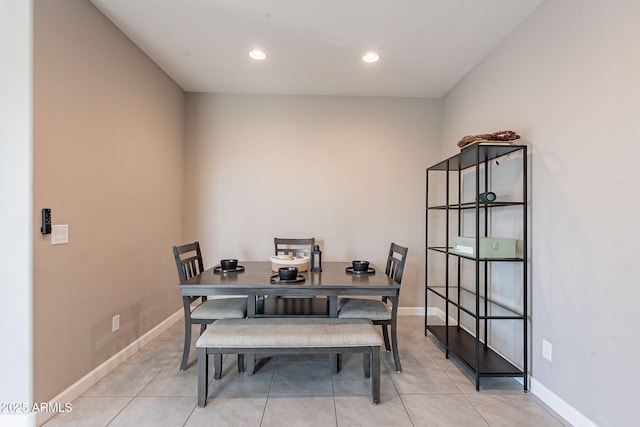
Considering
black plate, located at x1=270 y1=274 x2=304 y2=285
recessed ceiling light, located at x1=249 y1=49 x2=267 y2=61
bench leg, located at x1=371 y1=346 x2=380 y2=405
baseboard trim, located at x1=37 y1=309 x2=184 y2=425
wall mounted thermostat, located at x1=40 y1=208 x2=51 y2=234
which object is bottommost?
baseboard trim, located at x1=37 y1=309 x2=184 y2=425

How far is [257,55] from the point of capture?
9.28 feet

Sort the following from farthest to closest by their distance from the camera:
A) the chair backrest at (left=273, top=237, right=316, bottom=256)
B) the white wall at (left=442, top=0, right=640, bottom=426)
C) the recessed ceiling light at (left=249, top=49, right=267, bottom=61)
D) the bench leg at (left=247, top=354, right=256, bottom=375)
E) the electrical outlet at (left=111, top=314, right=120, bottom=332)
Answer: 1. the chair backrest at (left=273, top=237, right=316, bottom=256)
2. the recessed ceiling light at (left=249, top=49, right=267, bottom=61)
3. the electrical outlet at (left=111, top=314, right=120, bottom=332)
4. the bench leg at (left=247, top=354, right=256, bottom=375)
5. the white wall at (left=442, top=0, right=640, bottom=426)

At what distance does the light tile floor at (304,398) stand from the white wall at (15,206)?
422mm

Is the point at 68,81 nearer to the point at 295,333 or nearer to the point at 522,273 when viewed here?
the point at 295,333

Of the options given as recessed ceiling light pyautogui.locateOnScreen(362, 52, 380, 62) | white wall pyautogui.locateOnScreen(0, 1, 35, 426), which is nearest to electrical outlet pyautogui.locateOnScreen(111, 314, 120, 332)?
white wall pyautogui.locateOnScreen(0, 1, 35, 426)

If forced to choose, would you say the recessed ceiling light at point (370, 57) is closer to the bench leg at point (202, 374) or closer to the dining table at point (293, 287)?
the dining table at point (293, 287)

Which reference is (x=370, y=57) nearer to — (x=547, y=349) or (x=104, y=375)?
(x=547, y=349)

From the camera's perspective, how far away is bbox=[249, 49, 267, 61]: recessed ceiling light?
2.76m

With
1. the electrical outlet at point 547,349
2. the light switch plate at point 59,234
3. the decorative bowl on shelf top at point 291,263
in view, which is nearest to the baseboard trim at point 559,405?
the electrical outlet at point 547,349

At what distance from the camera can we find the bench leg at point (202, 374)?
1900 mm

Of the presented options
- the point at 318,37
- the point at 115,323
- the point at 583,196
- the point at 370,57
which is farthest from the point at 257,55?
the point at 583,196

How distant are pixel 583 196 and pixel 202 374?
248cm

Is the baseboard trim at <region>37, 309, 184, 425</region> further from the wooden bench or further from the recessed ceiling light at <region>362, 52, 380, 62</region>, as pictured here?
the recessed ceiling light at <region>362, 52, 380, 62</region>

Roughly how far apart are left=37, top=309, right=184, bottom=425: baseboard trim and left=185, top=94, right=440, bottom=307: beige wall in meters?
0.98
